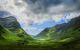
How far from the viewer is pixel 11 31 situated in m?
10.5

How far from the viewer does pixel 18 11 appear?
1066 centimetres

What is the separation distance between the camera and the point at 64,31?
10531mm

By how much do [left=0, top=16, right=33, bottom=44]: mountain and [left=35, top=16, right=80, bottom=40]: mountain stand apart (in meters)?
0.54

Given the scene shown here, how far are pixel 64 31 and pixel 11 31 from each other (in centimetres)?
180

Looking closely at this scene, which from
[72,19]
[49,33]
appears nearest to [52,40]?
[49,33]

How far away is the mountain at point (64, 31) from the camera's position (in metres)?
10.5

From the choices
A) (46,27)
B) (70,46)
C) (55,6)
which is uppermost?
(55,6)

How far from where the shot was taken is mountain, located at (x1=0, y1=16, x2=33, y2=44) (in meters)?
10.5

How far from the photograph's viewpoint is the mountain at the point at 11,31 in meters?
10.5

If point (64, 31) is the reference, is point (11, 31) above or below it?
above

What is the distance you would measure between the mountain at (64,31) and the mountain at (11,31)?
0.54 meters

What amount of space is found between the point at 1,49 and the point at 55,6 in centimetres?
235

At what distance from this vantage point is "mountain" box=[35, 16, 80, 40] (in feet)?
34.3

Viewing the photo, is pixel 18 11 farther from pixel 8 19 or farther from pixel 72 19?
pixel 72 19
